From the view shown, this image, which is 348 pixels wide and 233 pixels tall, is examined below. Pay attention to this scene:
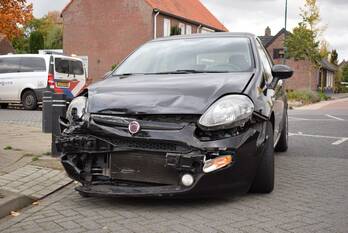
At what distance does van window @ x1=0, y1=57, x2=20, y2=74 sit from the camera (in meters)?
18.3

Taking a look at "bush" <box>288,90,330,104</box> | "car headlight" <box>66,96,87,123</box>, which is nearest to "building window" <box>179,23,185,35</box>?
"bush" <box>288,90,330,104</box>

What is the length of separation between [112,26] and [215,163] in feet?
127

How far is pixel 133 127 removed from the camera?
169 inches

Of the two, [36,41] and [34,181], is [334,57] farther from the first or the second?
[34,181]

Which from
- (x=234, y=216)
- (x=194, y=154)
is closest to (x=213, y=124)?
(x=194, y=154)

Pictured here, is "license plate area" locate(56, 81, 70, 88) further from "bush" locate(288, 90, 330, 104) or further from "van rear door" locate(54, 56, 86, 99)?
"bush" locate(288, 90, 330, 104)

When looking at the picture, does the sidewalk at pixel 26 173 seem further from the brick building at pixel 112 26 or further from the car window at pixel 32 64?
the brick building at pixel 112 26

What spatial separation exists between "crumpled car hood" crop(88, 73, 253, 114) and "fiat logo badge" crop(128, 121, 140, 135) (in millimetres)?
108

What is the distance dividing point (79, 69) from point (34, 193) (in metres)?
13.8

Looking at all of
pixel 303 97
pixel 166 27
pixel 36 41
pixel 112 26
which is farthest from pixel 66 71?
pixel 36 41

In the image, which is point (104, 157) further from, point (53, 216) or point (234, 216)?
point (234, 216)

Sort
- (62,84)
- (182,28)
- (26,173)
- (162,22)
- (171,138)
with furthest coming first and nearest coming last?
(182,28) → (162,22) → (62,84) → (26,173) → (171,138)

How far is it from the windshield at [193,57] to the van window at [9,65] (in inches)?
518

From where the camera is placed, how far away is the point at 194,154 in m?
4.14
